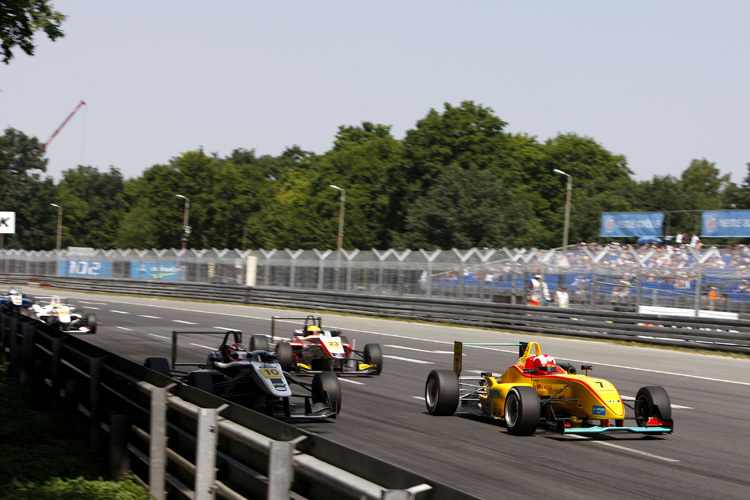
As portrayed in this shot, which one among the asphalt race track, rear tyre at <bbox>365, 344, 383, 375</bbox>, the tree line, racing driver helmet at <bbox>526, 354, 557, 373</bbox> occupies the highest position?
the tree line

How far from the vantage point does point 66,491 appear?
6.16 m

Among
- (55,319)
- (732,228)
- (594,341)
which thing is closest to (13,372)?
(55,319)

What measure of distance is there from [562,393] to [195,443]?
5.52 metres

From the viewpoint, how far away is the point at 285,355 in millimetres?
14359

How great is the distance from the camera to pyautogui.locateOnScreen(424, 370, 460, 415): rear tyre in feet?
35.2

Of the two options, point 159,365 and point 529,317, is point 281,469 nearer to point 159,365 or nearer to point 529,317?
point 159,365

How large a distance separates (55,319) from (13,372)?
10.9 metres

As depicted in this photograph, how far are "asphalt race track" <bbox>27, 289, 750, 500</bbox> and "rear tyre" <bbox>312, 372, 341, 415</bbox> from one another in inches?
9.7

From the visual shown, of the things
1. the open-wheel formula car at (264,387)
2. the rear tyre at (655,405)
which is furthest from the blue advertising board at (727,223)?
the open-wheel formula car at (264,387)

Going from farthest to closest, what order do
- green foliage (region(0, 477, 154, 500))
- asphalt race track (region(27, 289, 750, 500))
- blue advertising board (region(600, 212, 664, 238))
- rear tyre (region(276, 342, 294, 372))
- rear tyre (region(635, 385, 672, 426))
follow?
blue advertising board (region(600, 212, 664, 238)) < rear tyre (region(276, 342, 294, 372)) < rear tyre (region(635, 385, 672, 426)) < asphalt race track (region(27, 289, 750, 500)) < green foliage (region(0, 477, 154, 500))

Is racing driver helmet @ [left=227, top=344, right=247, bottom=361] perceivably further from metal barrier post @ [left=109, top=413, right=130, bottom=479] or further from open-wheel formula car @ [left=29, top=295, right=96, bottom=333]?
open-wheel formula car @ [left=29, top=295, right=96, bottom=333]

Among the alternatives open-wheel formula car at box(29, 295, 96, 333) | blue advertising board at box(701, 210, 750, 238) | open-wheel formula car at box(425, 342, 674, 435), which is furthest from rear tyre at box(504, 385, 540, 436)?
blue advertising board at box(701, 210, 750, 238)

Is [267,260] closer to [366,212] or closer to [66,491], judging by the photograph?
[66,491]

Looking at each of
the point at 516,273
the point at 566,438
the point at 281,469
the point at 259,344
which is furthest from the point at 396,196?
the point at 281,469
